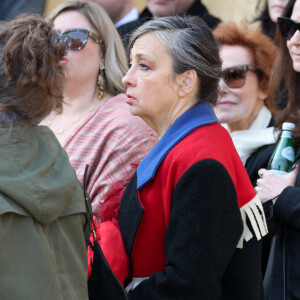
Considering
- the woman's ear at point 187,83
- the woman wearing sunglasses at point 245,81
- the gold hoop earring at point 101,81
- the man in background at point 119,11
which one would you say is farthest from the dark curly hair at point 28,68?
the man in background at point 119,11

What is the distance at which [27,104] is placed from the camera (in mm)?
1787

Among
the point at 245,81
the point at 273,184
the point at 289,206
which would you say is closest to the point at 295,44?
the point at 245,81

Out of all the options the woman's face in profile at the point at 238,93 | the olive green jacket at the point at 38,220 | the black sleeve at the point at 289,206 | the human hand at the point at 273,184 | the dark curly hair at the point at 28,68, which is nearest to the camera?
the olive green jacket at the point at 38,220

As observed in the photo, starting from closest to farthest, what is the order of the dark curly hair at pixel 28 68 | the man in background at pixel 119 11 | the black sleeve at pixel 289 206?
the dark curly hair at pixel 28 68 → the black sleeve at pixel 289 206 → the man in background at pixel 119 11

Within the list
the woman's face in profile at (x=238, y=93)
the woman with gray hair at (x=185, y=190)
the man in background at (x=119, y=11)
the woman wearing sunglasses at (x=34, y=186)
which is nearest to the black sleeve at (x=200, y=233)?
the woman with gray hair at (x=185, y=190)

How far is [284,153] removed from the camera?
2.59 metres


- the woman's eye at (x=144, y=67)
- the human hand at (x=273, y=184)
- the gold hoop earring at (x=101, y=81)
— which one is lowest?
the human hand at (x=273, y=184)

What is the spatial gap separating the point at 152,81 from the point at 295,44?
1039 mm

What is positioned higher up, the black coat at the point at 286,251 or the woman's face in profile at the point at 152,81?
the woman's face in profile at the point at 152,81

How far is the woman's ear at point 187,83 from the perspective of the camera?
212 cm

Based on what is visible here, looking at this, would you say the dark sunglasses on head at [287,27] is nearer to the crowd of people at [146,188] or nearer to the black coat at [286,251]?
the crowd of people at [146,188]

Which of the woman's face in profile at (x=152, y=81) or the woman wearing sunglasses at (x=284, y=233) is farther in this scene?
the woman wearing sunglasses at (x=284, y=233)

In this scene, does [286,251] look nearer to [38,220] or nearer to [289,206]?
[289,206]

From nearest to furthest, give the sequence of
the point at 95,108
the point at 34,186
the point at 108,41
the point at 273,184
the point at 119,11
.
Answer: the point at 34,186
the point at 273,184
the point at 95,108
the point at 108,41
the point at 119,11
